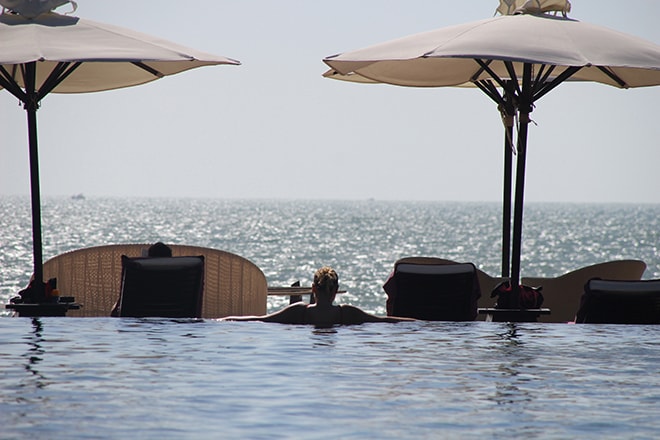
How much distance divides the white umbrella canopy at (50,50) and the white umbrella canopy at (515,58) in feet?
4.94

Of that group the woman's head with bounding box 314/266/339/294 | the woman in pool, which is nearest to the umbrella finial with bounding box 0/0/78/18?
the woman in pool

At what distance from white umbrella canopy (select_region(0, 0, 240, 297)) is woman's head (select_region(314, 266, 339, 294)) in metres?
1.92

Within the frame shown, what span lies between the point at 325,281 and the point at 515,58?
219 cm

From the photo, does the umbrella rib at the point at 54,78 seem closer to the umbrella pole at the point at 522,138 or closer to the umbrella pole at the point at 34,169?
the umbrella pole at the point at 34,169

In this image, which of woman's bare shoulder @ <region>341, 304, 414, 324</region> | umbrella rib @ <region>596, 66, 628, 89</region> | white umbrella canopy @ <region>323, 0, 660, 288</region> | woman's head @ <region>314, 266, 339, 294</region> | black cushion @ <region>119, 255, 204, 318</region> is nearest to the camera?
woman's head @ <region>314, 266, 339, 294</region>

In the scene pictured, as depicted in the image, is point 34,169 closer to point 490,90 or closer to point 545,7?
point 490,90

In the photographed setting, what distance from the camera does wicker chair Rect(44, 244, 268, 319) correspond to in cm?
959

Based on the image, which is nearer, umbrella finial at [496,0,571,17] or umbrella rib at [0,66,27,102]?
umbrella rib at [0,66,27,102]

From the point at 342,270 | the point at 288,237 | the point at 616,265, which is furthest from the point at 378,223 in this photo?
the point at 616,265

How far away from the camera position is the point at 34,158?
9070mm

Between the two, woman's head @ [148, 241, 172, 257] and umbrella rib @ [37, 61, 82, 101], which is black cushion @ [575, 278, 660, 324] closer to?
woman's head @ [148, 241, 172, 257]

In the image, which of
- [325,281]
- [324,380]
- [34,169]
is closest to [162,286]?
[325,281]

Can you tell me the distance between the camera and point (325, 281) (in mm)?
8305

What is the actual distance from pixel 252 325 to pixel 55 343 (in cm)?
165
